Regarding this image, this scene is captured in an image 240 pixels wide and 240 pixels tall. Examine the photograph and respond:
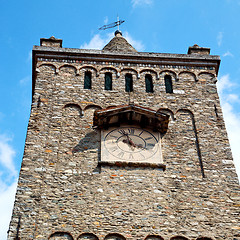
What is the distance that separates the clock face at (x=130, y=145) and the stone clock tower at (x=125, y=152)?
32mm

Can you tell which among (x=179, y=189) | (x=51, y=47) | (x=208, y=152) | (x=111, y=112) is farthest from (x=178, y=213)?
(x=51, y=47)

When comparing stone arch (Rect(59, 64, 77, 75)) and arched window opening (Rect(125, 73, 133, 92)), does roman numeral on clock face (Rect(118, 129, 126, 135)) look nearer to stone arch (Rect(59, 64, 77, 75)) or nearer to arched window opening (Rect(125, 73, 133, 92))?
arched window opening (Rect(125, 73, 133, 92))

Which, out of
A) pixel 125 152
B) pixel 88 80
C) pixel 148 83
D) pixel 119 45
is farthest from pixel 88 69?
pixel 125 152

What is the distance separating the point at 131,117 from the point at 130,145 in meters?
1.03

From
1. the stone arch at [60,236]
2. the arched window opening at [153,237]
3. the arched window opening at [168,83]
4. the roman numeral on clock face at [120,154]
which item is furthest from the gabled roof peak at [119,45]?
the stone arch at [60,236]

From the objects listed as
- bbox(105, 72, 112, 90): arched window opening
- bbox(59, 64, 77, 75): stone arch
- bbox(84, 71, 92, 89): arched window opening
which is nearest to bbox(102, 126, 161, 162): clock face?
bbox(105, 72, 112, 90): arched window opening

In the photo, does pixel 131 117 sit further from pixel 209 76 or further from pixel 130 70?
pixel 209 76

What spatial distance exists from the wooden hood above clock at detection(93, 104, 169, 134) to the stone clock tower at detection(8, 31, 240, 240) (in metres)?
0.03

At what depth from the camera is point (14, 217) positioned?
488 inches

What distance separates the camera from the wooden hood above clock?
14789mm

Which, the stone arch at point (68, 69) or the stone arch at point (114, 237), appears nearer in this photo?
the stone arch at point (114, 237)

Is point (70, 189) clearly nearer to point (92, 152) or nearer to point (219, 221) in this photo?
point (92, 152)

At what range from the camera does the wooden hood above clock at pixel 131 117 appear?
14.8m

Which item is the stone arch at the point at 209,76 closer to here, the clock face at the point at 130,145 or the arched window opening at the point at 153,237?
the clock face at the point at 130,145
